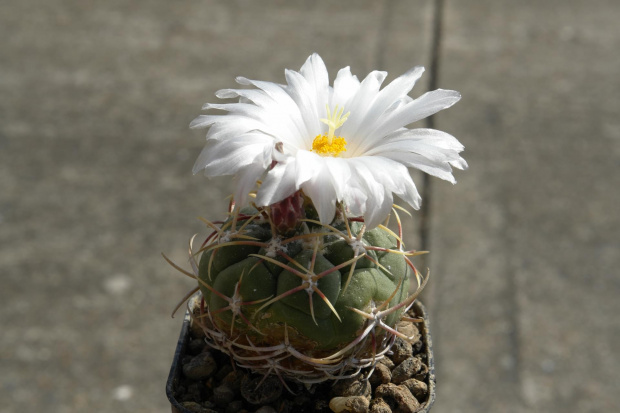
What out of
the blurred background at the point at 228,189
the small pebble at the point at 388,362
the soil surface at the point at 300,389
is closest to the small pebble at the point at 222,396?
the soil surface at the point at 300,389

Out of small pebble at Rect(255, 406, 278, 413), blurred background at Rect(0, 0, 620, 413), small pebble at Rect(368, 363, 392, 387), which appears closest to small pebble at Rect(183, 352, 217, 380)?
small pebble at Rect(255, 406, 278, 413)

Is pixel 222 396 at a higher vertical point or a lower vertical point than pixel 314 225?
lower

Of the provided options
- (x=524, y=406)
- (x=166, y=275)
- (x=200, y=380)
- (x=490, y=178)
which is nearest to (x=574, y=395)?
(x=524, y=406)

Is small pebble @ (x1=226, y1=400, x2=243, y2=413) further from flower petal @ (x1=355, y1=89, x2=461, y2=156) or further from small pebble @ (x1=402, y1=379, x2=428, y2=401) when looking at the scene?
flower petal @ (x1=355, y1=89, x2=461, y2=156)

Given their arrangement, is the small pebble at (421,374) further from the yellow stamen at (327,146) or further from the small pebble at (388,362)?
the yellow stamen at (327,146)

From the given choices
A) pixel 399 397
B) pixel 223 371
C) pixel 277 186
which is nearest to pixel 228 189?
pixel 223 371

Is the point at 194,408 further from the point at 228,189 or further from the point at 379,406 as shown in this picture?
the point at 228,189
